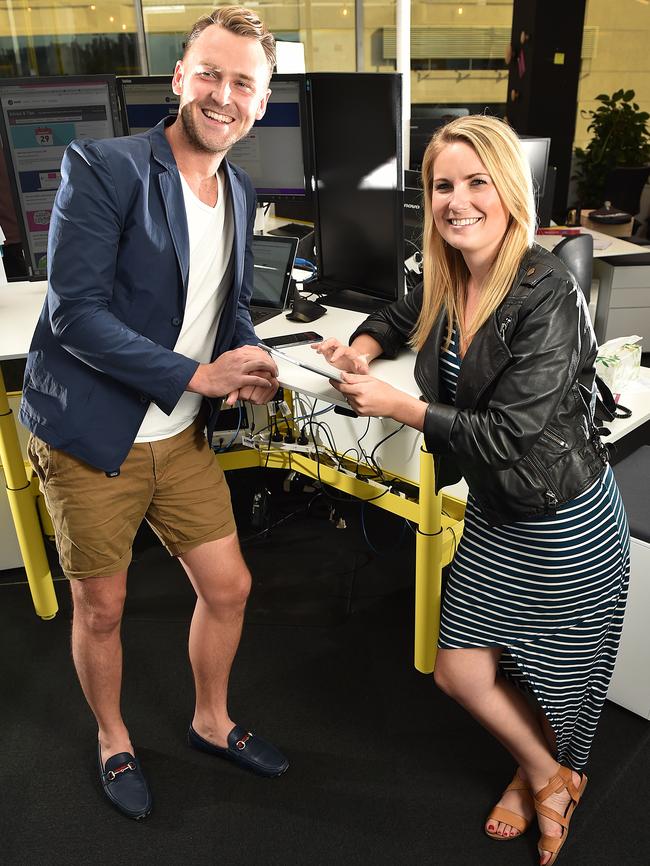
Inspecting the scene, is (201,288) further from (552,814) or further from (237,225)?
(552,814)

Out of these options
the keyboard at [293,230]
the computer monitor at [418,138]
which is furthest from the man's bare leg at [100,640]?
the computer monitor at [418,138]

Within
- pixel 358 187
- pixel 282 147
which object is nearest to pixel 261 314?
pixel 358 187

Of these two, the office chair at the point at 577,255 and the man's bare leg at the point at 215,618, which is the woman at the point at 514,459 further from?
the office chair at the point at 577,255

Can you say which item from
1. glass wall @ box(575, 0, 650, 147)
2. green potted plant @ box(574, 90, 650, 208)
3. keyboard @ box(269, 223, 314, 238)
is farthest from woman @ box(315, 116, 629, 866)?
glass wall @ box(575, 0, 650, 147)

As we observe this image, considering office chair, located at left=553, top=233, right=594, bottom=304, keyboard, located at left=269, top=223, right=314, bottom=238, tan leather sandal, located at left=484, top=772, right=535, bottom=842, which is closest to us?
tan leather sandal, located at left=484, top=772, right=535, bottom=842

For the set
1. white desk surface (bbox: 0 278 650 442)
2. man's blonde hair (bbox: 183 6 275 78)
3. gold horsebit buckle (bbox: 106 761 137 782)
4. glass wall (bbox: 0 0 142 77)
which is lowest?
gold horsebit buckle (bbox: 106 761 137 782)

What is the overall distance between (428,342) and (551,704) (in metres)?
0.80

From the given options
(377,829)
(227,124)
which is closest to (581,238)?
(227,124)

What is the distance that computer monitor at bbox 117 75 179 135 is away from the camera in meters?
2.65

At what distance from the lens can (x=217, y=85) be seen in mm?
1525

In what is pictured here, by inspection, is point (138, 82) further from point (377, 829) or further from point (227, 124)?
point (377, 829)

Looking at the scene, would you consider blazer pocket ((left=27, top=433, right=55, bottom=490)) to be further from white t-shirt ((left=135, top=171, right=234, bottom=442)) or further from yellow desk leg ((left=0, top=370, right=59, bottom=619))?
yellow desk leg ((left=0, top=370, right=59, bottom=619))

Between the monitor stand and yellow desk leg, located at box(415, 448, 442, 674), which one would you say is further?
the monitor stand

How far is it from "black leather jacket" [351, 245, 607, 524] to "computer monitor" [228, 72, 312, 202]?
134 centimetres
